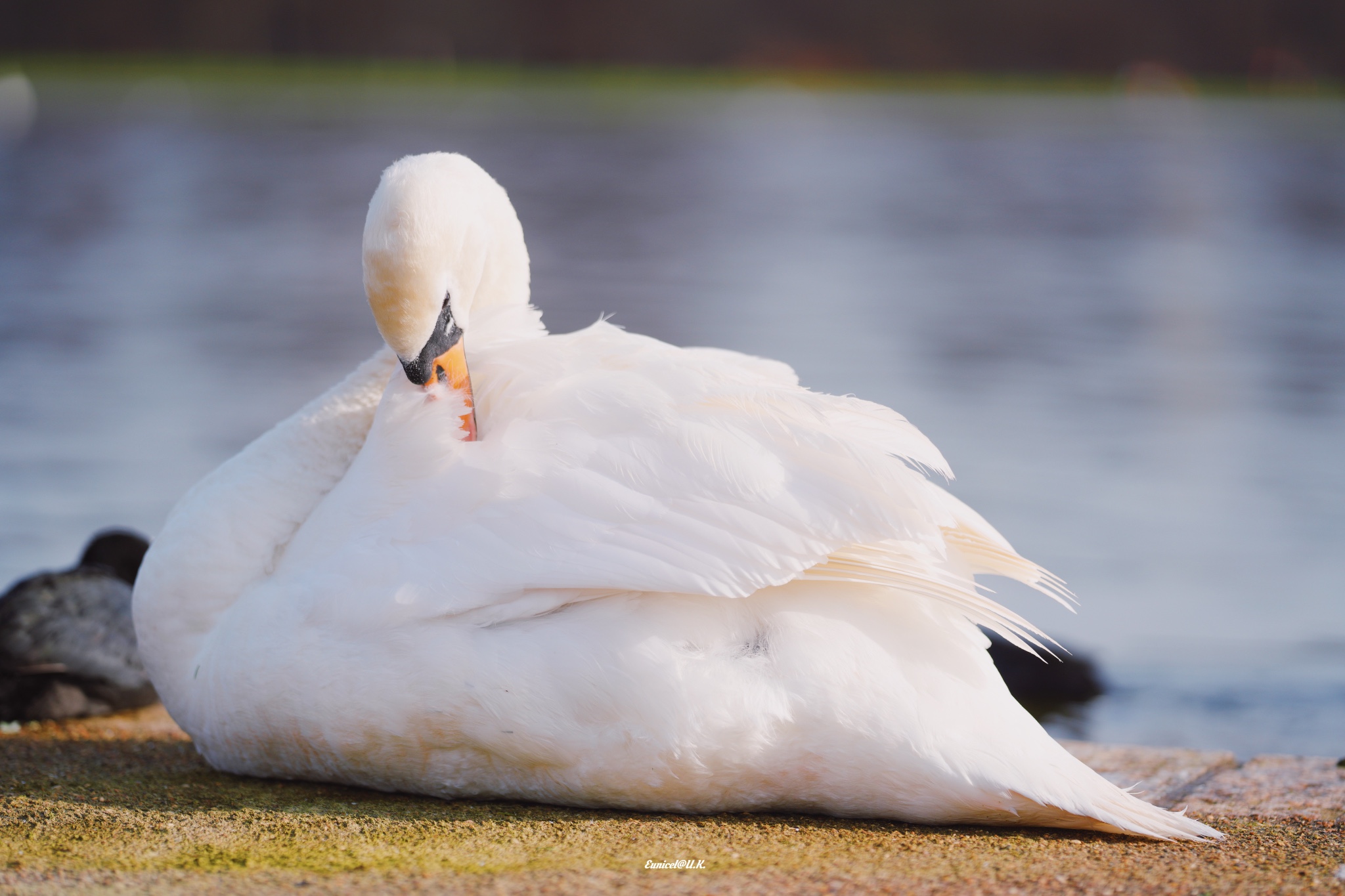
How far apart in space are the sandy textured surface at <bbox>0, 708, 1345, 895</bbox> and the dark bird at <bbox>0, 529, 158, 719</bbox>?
48.3 inches

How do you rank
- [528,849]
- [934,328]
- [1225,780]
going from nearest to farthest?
1. [528,849]
2. [1225,780]
3. [934,328]

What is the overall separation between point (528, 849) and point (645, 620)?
1.87ft

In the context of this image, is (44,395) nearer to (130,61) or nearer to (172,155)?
(172,155)

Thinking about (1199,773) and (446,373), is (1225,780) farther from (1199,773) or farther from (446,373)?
(446,373)

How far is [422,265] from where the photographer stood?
13.0 ft

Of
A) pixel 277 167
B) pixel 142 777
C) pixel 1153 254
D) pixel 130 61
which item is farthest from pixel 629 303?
pixel 130 61

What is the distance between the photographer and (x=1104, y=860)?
3.30 m

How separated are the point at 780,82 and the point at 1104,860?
4597 inches

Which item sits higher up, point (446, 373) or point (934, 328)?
point (934, 328)

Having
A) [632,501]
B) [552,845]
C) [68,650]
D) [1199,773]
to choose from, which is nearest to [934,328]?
[1199,773]

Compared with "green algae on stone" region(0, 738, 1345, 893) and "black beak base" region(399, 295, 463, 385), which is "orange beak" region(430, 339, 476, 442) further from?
"green algae on stone" region(0, 738, 1345, 893)

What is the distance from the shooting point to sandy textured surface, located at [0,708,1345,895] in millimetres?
3035

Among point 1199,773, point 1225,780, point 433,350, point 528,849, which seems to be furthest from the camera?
point 1199,773

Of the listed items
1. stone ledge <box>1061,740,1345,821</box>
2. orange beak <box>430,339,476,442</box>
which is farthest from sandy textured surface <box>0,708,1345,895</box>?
orange beak <box>430,339,476,442</box>
